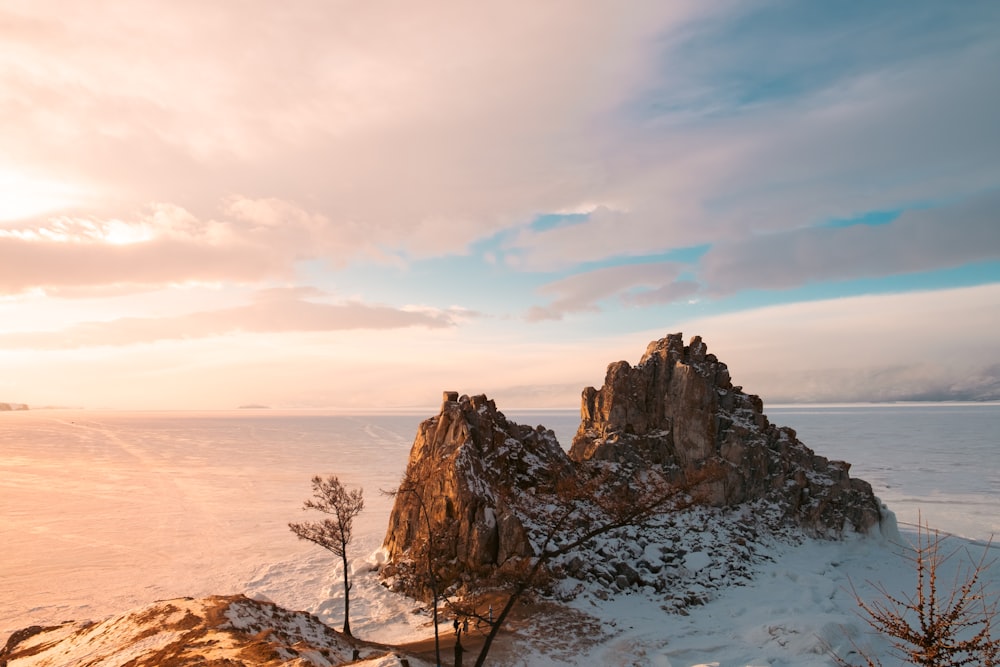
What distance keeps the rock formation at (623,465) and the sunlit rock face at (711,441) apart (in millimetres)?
95

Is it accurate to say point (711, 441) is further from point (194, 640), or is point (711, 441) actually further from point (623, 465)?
point (194, 640)

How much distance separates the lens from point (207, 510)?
225 feet

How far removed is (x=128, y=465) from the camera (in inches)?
4227

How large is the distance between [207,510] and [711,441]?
185 ft

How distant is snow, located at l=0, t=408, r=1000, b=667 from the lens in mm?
31094

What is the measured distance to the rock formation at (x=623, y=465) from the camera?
38625 mm

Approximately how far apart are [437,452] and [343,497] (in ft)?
Result: 32.2

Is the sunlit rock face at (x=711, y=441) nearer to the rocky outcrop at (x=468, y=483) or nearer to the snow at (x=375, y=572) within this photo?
the snow at (x=375, y=572)

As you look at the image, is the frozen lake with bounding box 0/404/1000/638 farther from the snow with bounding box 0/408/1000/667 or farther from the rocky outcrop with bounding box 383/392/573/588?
the rocky outcrop with bounding box 383/392/573/588

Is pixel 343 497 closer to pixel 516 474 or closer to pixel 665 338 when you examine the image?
pixel 516 474

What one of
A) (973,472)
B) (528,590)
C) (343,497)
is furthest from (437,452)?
(973,472)

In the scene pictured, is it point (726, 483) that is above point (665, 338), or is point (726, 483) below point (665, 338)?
below

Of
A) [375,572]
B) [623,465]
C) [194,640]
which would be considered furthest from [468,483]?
[194,640]

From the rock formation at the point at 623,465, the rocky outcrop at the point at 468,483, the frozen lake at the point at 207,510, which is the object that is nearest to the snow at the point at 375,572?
the frozen lake at the point at 207,510
